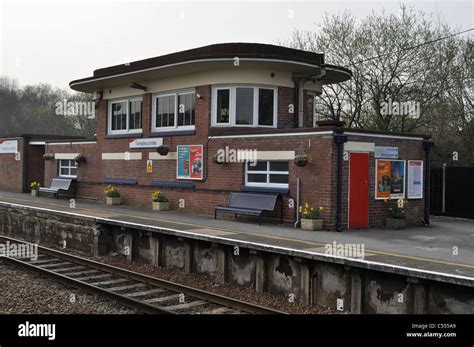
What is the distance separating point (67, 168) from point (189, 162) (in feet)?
30.3

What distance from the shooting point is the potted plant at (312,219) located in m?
13.3

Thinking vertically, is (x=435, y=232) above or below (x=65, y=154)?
below

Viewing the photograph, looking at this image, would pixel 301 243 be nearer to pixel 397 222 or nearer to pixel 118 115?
pixel 397 222

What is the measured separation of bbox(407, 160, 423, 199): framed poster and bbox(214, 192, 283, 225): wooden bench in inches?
157

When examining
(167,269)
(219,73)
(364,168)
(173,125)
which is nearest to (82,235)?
(167,269)

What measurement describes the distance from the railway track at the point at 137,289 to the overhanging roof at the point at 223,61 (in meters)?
7.16

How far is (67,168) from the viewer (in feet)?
80.4

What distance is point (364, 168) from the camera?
1406 cm

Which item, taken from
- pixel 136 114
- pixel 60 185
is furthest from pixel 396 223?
pixel 60 185

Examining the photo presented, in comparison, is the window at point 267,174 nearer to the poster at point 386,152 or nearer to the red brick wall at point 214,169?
the red brick wall at point 214,169

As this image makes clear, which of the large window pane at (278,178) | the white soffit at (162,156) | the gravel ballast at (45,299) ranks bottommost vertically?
the gravel ballast at (45,299)

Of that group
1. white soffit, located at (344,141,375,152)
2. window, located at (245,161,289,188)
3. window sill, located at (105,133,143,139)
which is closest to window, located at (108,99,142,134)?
window sill, located at (105,133,143,139)

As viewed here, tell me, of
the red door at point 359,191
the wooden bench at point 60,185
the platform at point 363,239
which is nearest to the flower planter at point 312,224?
the platform at point 363,239
